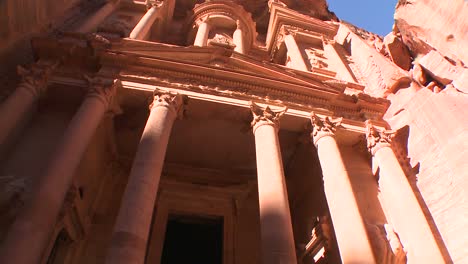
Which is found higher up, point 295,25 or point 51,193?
point 295,25

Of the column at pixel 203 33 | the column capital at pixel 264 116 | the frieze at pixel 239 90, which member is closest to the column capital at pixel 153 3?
the column at pixel 203 33

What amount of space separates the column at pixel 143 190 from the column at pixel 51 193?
121 centimetres

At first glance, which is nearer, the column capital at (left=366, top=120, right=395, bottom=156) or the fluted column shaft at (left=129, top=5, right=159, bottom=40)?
the column capital at (left=366, top=120, right=395, bottom=156)

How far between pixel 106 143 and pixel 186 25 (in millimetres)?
10528

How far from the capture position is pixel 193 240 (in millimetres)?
11812

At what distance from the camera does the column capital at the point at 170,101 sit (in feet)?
27.9

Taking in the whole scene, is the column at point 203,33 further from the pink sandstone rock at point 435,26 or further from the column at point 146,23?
the pink sandstone rock at point 435,26

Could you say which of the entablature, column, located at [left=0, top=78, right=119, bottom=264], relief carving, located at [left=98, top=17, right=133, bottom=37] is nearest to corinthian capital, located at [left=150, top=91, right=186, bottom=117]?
column, located at [left=0, top=78, right=119, bottom=264]

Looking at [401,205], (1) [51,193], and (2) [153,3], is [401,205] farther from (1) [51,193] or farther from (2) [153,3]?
(2) [153,3]

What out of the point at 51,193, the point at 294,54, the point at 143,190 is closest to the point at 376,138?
the point at 143,190

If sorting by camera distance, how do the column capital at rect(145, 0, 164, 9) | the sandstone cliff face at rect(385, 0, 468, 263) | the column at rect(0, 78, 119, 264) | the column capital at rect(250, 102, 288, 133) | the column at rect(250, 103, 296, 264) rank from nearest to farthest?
the column at rect(0, 78, 119, 264) → the column at rect(250, 103, 296, 264) → the sandstone cliff face at rect(385, 0, 468, 263) → the column capital at rect(250, 102, 288, 133) → the column capital at rect(145, 0, 164, 9)

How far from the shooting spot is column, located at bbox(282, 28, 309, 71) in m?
14.9

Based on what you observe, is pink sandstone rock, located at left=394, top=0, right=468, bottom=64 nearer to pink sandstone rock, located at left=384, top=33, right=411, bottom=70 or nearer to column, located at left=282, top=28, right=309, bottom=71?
pink sandstone rock, located at left=384, top=33, right=411, bottom=70

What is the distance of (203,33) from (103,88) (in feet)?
28.7
